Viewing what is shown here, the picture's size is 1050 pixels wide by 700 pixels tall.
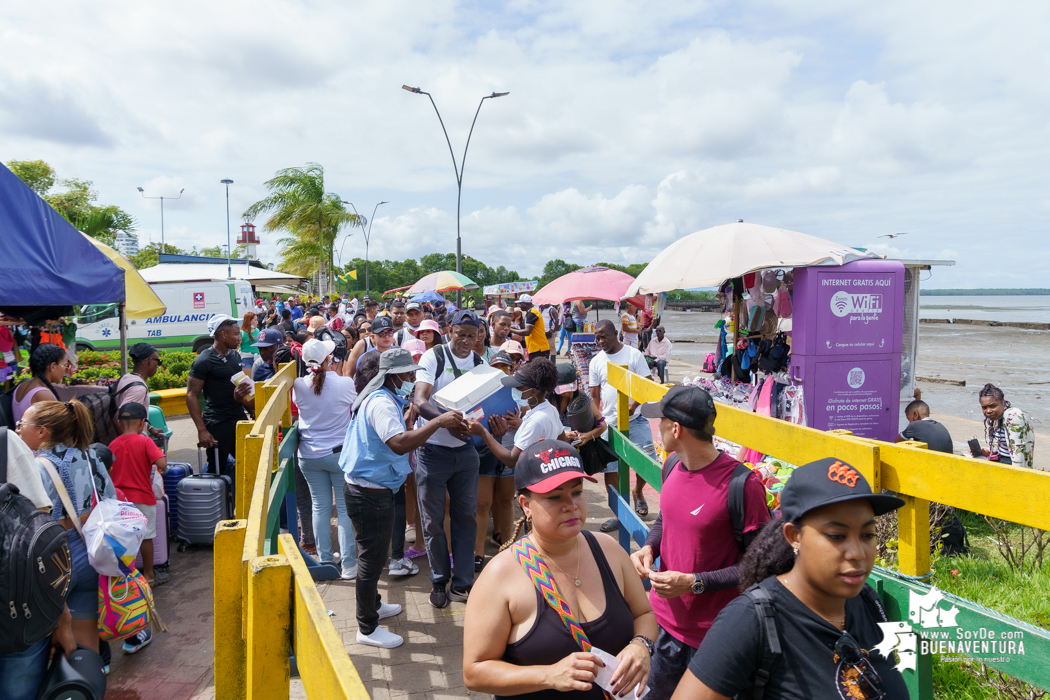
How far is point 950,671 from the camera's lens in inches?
127

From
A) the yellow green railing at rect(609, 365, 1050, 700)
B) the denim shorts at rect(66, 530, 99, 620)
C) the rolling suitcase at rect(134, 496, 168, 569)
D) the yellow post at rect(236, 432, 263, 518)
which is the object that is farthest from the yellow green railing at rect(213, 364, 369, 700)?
the rolling suitcase at rect(134, 496, 168, 569)

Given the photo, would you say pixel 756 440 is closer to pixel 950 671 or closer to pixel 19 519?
pixel 950 671

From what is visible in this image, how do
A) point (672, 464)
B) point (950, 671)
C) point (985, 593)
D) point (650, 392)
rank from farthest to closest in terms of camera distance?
point (650, 392) < point (985, 593) < point (950, 671) < point (672, 464)

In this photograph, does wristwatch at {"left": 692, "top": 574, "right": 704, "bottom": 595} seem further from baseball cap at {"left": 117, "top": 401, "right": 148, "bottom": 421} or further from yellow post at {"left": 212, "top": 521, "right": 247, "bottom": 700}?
baseball cap at {"left": 117, "top": 401, "right": 148, "bottom": 421}

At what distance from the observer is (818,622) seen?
1.69 meters

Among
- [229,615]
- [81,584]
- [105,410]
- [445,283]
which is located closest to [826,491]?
[229,615]

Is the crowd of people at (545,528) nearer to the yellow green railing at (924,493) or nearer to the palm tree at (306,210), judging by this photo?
the yellow green railing at (924,493)

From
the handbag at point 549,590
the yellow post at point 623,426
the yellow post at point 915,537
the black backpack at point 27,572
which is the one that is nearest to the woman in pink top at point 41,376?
the black backpack at point 27,572

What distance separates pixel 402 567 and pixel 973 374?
23.2 m

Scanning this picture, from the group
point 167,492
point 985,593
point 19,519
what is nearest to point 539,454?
point 19,519

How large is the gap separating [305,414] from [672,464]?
3216 mm

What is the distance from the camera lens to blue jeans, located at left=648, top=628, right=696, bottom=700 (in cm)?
270

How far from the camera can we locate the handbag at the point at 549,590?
1.97m

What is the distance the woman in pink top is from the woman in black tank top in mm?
4606
